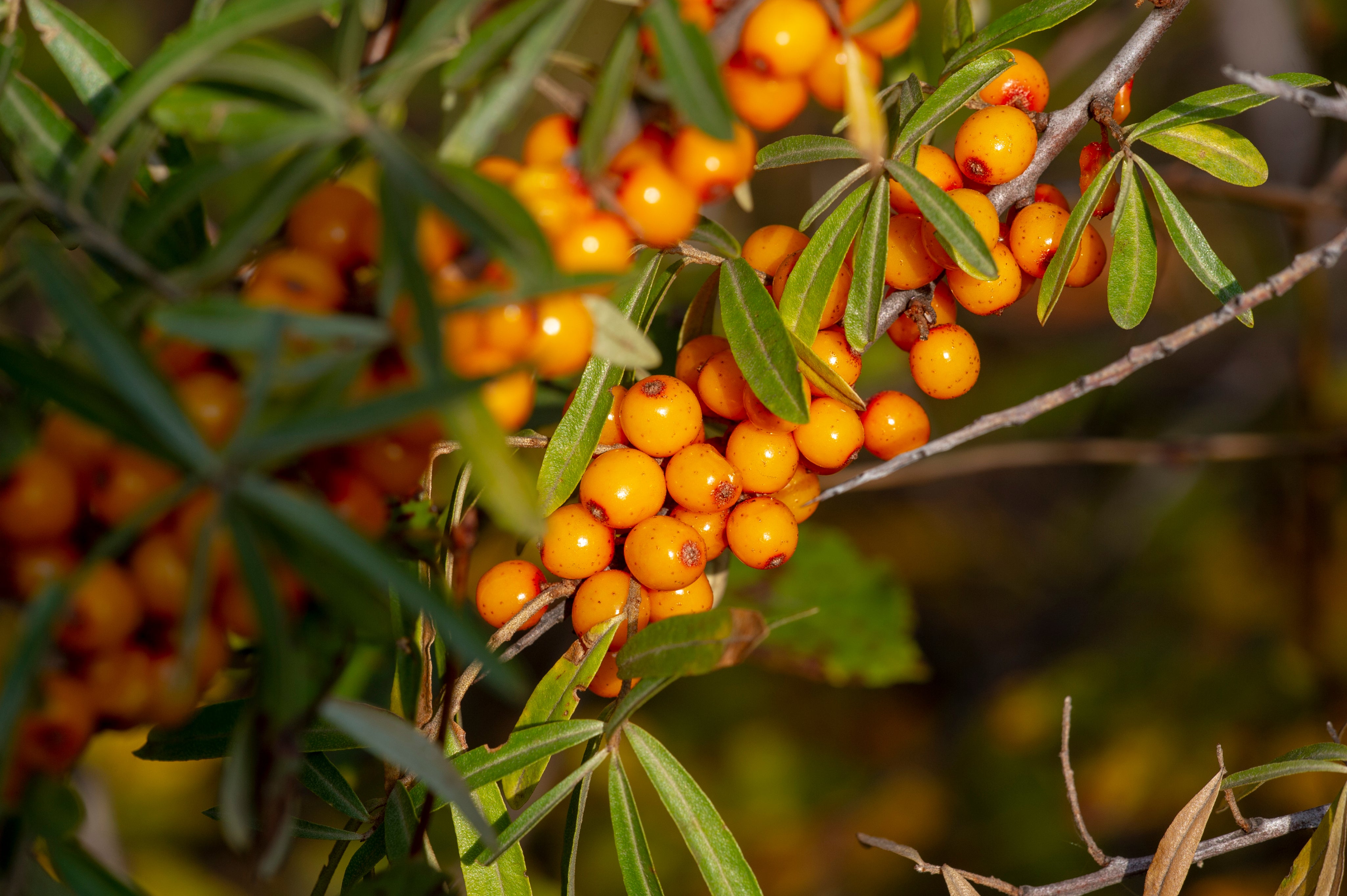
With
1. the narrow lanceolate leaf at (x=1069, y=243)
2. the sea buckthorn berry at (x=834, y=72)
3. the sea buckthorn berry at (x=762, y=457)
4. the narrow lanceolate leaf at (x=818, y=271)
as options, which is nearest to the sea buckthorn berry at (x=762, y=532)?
the sea buckthorn berry at (x=762, y=457)

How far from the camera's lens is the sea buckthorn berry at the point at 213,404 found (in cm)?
75

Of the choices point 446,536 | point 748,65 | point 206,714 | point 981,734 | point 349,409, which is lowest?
point 981,734

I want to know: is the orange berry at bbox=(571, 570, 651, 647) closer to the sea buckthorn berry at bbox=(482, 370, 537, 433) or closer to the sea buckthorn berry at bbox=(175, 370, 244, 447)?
the sea buckthorn berry at bbox=(482, 370, 537, 433)

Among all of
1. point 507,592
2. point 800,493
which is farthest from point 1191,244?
point 507,592

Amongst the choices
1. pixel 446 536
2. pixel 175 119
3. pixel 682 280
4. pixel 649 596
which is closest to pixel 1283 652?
pixel 682 280

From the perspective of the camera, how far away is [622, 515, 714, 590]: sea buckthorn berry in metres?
1.21

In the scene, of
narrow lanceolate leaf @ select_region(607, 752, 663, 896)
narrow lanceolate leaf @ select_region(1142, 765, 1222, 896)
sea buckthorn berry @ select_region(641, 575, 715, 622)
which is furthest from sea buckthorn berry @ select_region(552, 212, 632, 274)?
narrow lanceolate leaf @ select_region(1142, 765, 1222, 896)

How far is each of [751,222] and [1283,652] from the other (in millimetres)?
3013

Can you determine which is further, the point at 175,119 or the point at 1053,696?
the point at 1053,696

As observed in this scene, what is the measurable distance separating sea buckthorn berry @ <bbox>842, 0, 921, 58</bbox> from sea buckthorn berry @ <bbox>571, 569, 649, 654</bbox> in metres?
0.67

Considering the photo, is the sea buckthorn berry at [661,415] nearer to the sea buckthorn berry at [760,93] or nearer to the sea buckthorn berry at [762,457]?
the sea buckthorn berry at [762,457]

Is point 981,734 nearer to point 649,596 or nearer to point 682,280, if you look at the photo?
point 682,280

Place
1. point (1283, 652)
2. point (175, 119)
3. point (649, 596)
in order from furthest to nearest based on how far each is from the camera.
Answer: point (1283, 652)
point (649, 596)
point (175, 119)

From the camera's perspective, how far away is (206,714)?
48.1 inches
